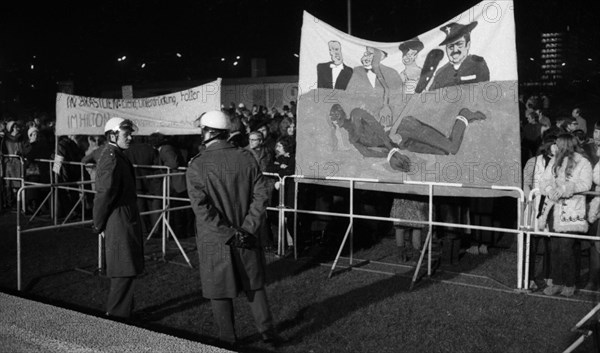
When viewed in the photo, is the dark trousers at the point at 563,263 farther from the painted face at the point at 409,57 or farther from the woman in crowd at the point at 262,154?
the woman in crowd at the point at 262,154

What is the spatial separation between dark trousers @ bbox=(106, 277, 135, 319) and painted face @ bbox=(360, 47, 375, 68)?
15.2ft

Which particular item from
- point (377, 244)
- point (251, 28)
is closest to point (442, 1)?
point (251, 28)

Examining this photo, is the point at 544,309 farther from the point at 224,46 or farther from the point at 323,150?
the point at 224,46

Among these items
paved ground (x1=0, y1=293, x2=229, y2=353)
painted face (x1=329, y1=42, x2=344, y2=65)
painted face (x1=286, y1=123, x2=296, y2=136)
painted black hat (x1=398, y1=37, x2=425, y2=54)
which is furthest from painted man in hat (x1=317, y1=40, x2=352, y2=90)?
paved ground (x1=0, y1=293, x2=229, y2=353)

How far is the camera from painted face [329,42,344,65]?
31.9 ft

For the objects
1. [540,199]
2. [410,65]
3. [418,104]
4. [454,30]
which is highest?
[454,30]

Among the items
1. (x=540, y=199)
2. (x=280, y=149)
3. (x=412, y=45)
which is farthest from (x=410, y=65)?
(x=280, y=149)

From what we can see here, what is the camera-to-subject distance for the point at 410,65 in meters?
9.12

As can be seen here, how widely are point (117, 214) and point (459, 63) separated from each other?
4.72m

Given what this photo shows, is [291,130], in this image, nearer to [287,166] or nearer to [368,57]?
[287,166]

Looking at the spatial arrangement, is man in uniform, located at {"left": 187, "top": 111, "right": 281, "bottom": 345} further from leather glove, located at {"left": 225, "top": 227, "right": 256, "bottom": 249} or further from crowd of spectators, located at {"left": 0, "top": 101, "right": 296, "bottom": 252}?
crowd of spectators, located at {"left": 0, "top": 101, "right": 296, "bottom": 252}

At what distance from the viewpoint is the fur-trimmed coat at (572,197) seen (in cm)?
803

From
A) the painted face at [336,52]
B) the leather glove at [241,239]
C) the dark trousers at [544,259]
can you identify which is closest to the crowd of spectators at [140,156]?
the painted face at [336,52]

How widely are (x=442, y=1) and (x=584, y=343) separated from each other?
89.1 feet
